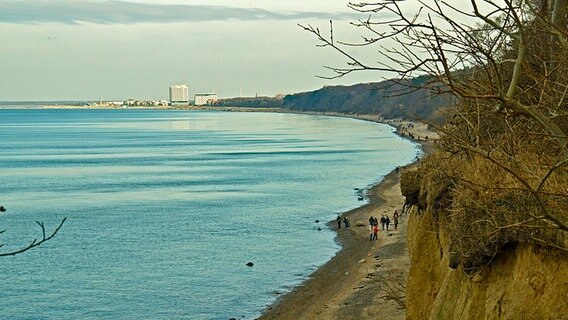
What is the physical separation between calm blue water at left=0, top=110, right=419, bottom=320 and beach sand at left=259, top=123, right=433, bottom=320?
1.08 m

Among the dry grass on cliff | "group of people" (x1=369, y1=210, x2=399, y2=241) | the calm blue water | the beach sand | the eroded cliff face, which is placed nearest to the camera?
the dry grass on cliff

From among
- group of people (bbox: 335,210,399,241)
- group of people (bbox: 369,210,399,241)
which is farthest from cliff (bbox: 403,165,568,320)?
group of people (bbox: 335,210,399,241)

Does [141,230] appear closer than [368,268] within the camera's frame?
No

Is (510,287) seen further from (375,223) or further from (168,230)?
(168,230)

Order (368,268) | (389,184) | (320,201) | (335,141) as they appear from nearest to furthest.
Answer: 1. (368,268)
2. (320,201)
3. (389,184)
4. (335,141)

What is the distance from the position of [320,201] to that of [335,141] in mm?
91321

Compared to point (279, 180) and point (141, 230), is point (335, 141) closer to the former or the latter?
point (279, 180)

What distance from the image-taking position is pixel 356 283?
36.2 metres

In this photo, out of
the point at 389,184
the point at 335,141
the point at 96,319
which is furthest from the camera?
the point at 335,141

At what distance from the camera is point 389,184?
77688mm

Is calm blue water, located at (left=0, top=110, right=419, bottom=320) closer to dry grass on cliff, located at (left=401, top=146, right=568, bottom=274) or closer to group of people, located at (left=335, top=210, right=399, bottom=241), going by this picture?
group of people, located at (left=335, top=210, right=399, bottom=241)

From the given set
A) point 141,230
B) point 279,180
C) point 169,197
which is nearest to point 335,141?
point 279,180

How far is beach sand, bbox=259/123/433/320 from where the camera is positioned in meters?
30.5

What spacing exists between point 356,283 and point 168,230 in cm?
2071
